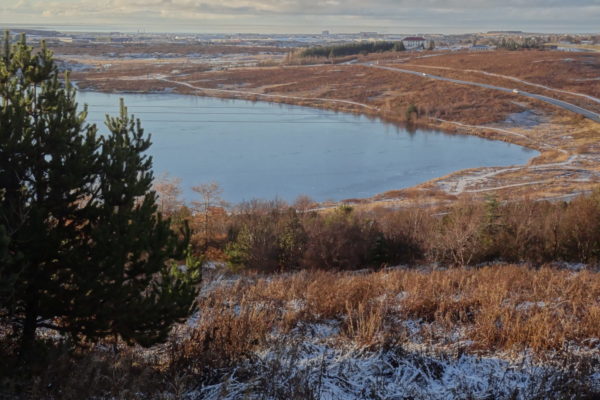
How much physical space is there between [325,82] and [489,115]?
24.9m

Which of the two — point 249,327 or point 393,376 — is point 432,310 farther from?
point 249,327

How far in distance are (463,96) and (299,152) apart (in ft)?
80.1

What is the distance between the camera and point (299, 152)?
107 ft

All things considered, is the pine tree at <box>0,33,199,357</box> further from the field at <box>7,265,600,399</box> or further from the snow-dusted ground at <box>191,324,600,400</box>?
the snow-dusted ground at <box>191,324,600,400</box>

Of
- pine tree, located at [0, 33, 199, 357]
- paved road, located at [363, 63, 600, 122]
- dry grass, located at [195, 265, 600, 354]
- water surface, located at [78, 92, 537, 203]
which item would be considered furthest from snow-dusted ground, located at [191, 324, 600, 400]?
paved road, located at [363, 63, 600, 122]

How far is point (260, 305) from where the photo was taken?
6148 millimetres

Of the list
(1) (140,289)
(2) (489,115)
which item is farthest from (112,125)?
(2) (489,115)

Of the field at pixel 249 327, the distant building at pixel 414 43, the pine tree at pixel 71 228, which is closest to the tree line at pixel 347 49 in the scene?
the distant building at pixel 414 43

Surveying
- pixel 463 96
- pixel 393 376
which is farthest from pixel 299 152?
pixel 393 376

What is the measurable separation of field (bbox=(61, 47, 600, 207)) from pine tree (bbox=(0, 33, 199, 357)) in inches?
651

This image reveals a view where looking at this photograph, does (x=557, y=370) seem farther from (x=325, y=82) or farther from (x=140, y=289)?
(x=325, y=82)

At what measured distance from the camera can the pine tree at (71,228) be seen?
448cm

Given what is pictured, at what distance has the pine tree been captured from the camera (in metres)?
4.48

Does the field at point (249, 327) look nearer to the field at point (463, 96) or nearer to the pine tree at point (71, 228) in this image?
the pine tree at point (71, 228)
